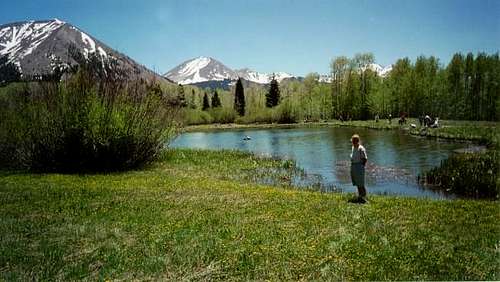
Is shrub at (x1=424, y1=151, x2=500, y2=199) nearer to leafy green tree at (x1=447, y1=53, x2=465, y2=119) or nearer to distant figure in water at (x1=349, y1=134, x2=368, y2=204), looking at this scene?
distant figure in water at (x1=349, y1=134, x2=368, y2=204)

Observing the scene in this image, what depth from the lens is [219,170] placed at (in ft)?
93.4

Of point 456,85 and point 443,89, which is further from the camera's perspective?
point 443,89

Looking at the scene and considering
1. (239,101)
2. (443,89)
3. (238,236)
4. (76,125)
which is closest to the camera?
(238,236)

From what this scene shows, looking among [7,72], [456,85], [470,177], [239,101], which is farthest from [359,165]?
[239,101]

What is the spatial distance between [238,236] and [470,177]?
15.8 meters

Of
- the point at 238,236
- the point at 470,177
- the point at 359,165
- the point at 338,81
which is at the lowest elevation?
the point at 470,177

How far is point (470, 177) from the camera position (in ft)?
72.9

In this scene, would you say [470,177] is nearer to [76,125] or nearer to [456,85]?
[76,125]

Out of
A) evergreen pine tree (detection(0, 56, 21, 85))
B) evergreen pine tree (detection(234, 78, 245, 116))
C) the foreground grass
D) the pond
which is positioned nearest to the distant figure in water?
the foreground grass

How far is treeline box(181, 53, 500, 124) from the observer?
50928mm

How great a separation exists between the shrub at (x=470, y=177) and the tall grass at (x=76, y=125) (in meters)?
17.6

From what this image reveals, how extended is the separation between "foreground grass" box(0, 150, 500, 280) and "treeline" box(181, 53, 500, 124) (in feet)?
60.2

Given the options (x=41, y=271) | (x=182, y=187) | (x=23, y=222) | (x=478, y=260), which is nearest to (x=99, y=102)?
(x=182, y=187)

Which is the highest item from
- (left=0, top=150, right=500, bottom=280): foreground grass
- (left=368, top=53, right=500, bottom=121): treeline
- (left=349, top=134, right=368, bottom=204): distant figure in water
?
(left=368, top=53, right=500, bottom=121): treeline
